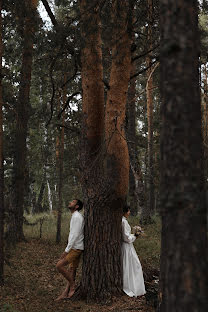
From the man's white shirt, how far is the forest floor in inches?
43.5

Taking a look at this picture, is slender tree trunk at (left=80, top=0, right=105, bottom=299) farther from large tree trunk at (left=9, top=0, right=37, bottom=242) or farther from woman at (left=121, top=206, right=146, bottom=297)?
large tree trunk at (left=9, top=0, right=37, bottom=242)

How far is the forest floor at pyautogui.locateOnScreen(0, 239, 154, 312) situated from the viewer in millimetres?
7121

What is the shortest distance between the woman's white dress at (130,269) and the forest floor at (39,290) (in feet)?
0.69

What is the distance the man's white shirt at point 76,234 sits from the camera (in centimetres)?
780

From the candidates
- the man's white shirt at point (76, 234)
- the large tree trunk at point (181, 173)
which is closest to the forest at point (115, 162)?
the large tree trunk at point (181, 173)

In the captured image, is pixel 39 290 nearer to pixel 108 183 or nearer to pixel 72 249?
pixel 72 249

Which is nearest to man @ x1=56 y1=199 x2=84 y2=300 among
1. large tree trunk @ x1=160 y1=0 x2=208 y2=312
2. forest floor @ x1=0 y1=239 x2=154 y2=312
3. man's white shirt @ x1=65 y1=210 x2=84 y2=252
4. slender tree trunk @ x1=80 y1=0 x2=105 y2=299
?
man's white shirt @ x1=65 y1=210 x2=84 y2=252

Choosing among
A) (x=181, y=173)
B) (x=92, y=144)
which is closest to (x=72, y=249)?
(x=92, y=144)

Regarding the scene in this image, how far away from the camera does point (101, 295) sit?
24.6ft

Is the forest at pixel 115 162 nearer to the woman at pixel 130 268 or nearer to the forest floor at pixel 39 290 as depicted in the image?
the forest floor at pixel 39 290

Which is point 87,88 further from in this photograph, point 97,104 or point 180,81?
point 180,81

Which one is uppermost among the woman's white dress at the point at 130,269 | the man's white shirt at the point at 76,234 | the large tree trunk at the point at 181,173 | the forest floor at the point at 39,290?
the large tree trunk at the point at 181,173

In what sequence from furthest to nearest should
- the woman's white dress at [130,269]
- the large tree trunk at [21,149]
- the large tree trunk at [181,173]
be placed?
the large tree trunk at [21,149] < the woman's white dress at [130,269] < the large tree trunk at [181,173]

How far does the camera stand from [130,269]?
26.5ft
